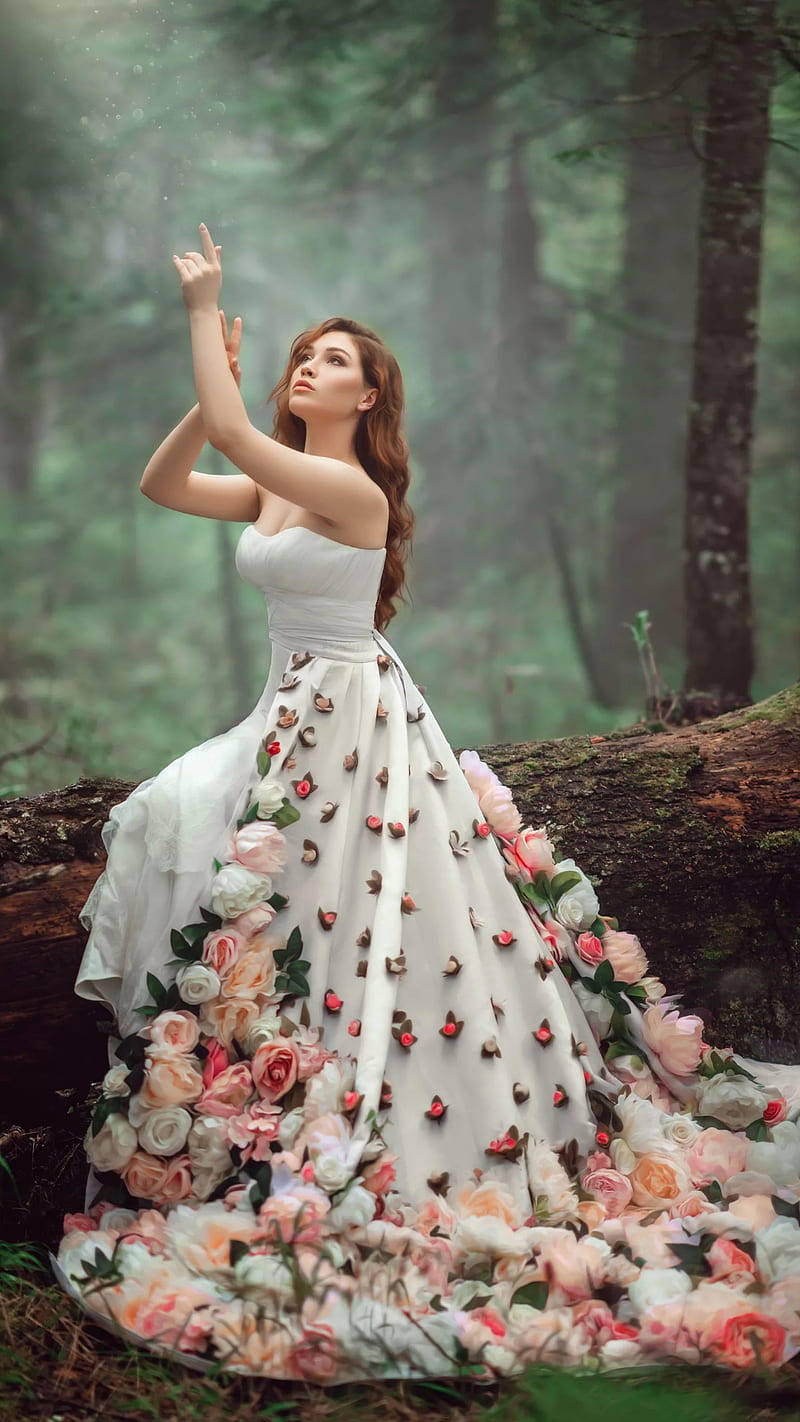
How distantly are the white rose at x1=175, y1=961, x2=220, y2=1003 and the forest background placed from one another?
5.40 metres

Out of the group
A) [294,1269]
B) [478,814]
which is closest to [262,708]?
[478,814]

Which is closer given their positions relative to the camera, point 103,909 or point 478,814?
point 103,909

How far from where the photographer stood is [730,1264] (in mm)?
2398

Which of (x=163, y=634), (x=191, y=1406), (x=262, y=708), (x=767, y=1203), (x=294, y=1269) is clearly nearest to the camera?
(x=191, y=1406)

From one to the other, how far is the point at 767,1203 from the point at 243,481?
2.36 meters

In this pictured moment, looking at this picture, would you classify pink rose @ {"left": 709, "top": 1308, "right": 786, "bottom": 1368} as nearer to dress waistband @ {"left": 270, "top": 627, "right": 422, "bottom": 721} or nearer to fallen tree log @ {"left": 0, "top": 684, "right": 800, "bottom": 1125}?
fallen tree log @ {"left": 0, "top": 684, "right": 800, "bottom": 1125}

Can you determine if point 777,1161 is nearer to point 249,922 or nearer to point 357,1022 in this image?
point 357,1022

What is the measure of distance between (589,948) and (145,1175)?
4.29ft

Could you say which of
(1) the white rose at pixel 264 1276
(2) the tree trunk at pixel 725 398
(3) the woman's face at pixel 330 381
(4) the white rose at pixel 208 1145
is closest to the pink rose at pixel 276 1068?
(4) the white rose at pixel 208 1145

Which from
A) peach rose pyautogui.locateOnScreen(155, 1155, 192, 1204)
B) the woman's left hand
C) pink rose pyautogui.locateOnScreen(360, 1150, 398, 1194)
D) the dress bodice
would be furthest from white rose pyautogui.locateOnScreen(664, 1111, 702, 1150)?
the woman's left hand

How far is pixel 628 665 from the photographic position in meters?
10.6

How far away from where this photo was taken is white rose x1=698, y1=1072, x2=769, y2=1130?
2.98 m

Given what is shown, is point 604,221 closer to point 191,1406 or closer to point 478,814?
point 478,814

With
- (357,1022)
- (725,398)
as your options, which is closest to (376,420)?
(357,1022)
